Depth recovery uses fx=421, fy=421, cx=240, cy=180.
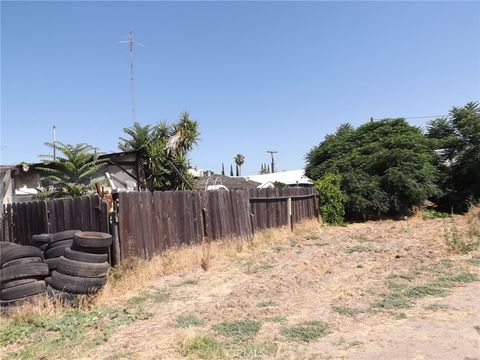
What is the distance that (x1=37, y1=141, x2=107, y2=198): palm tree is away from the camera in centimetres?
1627

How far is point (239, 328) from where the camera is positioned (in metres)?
5.67

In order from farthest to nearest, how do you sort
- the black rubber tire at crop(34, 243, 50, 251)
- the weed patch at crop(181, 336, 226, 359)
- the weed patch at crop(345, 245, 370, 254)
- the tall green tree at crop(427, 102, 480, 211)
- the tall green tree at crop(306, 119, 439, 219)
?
the tall green tree at crop(427, 102, 480, 211), the tall green tree at crop(306, 119, 439, 219), the weed patch at crop(345, 245, 370, 254), the black rubber tire at crop(34, 243, 50, 251), the weed patch at crop(181, 336, 226, 359)

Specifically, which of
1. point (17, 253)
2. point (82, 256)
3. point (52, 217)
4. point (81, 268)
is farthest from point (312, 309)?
point (52, 217)

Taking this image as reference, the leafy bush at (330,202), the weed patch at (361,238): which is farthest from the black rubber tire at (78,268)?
the leafy bush at (330,202)

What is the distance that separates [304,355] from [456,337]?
6.02ft

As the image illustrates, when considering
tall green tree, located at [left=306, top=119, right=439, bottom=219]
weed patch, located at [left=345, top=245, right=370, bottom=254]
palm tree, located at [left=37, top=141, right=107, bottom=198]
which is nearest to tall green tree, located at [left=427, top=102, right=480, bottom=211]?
tall green tree, located at [left=306, top=119, right=439, bottom=219]

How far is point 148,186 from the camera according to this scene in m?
19.5

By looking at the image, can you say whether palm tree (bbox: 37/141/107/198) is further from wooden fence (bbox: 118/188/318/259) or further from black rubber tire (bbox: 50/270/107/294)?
black rubber tire (bbox: 50/270/107/294)

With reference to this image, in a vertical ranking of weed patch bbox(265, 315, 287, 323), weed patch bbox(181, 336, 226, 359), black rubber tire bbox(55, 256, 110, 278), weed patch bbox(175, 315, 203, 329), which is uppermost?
black rubber tire bbox(55, 256, 110, 278)

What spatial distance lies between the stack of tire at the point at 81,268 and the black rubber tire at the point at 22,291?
0.16 m

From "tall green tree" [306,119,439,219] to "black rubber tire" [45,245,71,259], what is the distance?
16195 millimetres

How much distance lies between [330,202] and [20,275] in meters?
15.9

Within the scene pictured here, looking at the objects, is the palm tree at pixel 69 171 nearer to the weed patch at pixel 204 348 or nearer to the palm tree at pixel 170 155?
the palm tree at pixel 170 155

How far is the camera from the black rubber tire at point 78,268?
285 inches
